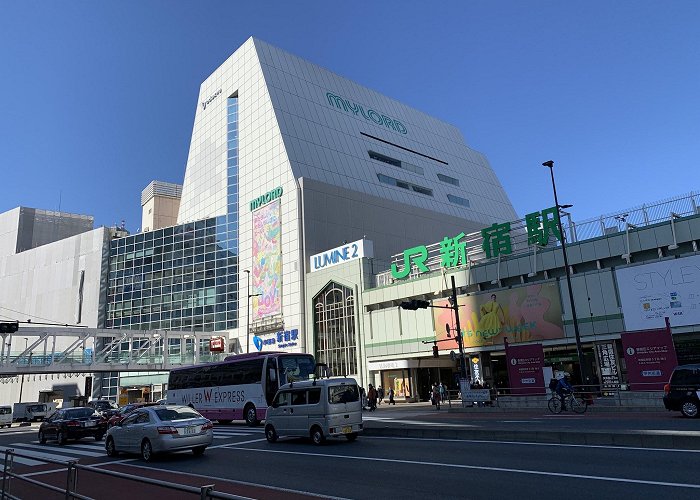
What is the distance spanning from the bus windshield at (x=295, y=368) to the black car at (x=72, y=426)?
331 inches

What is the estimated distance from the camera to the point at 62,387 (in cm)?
6962

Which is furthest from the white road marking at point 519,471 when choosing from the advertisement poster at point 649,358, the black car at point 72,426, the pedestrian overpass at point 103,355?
the pedestrian overpass at point 103,355

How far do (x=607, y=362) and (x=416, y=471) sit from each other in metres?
29.6

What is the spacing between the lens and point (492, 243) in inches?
1634

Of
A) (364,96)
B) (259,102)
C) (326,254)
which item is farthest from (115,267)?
(364,96)

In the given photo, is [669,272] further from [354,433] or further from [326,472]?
[326,472]

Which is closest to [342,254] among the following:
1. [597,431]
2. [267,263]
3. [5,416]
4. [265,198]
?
[267,263]

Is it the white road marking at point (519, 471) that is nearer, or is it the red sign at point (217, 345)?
the white road marking at point (519, 471)

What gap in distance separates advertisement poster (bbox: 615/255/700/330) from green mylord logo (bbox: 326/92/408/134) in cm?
4544

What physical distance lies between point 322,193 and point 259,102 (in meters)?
15.6

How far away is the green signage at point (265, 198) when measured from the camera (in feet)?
189

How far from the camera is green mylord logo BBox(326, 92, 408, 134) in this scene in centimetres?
6994

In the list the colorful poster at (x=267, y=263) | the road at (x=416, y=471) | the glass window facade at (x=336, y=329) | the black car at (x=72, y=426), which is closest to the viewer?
the road at (x=416, y=471)

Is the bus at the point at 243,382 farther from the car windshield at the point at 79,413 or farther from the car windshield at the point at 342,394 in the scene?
the car windshield at the point at 342,394
